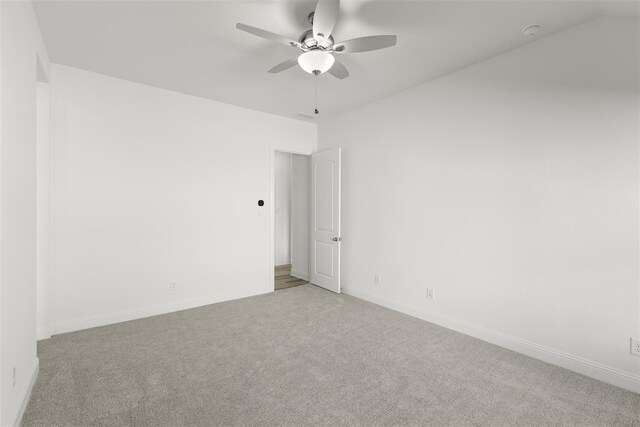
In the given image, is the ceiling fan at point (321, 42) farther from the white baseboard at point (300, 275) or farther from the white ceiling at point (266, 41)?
the white baseboard at point (300, 275)

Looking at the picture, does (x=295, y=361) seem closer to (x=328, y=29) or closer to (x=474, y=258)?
(x=474, y=258)

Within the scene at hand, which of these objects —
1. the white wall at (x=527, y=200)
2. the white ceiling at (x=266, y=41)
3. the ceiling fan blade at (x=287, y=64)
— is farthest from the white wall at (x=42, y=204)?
Result: the white wall at (x=527, y=200)

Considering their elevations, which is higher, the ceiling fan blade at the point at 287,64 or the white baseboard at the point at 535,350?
the ceiling fan blade at the point at 287,64

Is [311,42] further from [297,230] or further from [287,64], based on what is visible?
[297,230]

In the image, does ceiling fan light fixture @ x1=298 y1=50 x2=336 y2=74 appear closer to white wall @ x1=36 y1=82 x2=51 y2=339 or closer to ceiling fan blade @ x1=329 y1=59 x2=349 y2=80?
ceiling fan blade @ x1=329 y1=59 x2=349 y2=80

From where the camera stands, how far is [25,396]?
2.00m

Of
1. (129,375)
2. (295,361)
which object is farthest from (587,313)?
(129,375)

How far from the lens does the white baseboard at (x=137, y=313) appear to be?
3.20m

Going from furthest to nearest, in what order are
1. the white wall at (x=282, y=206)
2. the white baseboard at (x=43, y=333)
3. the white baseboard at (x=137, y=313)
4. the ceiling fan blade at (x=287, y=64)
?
the white wall at (x=282, y=206) → the white baseboard at (x=137, y=313) → the white baseboard at (x=43, y=333) → the ceiling fan blade at (x=287, y=64)

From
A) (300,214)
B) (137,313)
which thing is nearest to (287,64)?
(137,313)

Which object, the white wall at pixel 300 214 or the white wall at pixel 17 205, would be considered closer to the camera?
the white wall at pixel 17 205

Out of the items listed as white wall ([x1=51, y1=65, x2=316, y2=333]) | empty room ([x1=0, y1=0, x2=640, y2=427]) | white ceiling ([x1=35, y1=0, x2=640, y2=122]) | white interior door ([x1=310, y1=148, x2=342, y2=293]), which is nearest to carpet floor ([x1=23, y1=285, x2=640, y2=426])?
empty room ([x1=0, y1=0, x2=640, y2=427])

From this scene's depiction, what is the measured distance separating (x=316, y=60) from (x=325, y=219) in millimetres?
2830

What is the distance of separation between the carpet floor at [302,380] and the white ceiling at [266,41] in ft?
8.89
